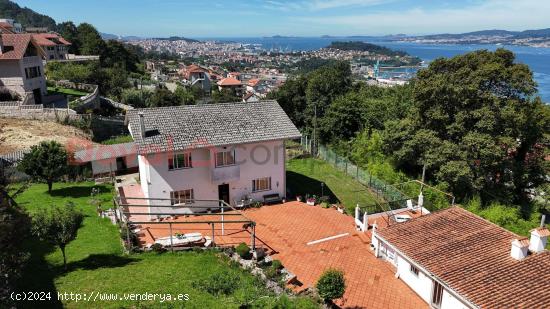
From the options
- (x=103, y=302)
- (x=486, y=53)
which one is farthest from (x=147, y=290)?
Answer: (x=486, y=53)

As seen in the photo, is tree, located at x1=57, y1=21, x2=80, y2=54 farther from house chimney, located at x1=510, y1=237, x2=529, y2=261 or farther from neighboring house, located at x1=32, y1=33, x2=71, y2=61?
house chimney, located at x1=510, y1=237, x2=529, y2=261

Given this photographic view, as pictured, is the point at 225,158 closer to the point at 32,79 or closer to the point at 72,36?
the point at 32,79

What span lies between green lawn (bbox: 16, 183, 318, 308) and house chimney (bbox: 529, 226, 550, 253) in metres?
11.1

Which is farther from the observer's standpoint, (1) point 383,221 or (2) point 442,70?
(2) point 442,70

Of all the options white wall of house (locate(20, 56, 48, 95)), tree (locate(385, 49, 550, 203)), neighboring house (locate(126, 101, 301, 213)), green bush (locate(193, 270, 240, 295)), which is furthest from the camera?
white wall of house (locate(20, 56, 48, 95))

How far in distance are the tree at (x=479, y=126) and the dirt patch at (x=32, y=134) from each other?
1371 inches

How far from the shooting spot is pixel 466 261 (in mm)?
Result: 17234

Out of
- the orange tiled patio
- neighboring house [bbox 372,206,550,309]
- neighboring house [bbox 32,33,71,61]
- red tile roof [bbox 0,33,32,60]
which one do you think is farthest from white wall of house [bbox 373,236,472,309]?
neighboring house [bbox 32,33,71,61]

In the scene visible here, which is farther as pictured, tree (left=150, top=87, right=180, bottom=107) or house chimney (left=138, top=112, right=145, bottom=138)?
tree (left=150, top=87, right=180, bottom=107)

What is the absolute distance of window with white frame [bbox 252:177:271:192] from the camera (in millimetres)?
27953

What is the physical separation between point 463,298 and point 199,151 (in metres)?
17.4

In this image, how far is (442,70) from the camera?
→ 116ft

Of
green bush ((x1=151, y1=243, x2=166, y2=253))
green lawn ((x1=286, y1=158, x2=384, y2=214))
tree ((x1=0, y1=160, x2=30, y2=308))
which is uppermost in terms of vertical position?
tree ((x1=0, y1=160, x2=30, y2=308))

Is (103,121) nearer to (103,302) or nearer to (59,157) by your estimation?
(59,157)
